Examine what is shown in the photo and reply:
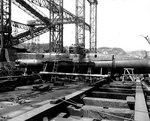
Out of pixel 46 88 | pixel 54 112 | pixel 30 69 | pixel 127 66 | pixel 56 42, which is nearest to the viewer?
pixel 54 112

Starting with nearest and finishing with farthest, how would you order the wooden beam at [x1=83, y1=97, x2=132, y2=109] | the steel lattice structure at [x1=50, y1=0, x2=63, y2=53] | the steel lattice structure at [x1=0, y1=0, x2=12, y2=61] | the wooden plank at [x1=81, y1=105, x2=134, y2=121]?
1. the wooden plank at [x1=81, y1=105, x2=134, y2=121]
2. the wooden beam at [x1=83, y1=97, x2=132, y2=109]
3. the steel lattice structure at [x1=0, y1=0, x2=12, y2=61]
4. the steel lattice structure at [x1=50, y1=0, x2=63, y2=53]

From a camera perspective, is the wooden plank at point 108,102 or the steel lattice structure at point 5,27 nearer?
the wooden plank at point 108,102

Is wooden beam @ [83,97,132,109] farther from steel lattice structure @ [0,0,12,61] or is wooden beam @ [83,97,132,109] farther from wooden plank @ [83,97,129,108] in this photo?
steel lattice structure @ [0,0,12,61]

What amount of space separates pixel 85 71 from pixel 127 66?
4189 millimetres

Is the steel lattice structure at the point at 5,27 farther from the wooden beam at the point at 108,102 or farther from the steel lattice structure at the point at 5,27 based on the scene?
the wooden beam at the point at 108,102

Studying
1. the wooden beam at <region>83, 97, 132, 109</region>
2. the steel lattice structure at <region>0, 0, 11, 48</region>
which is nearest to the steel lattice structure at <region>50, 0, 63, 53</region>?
the steel lattice structure at <region>0, 0, 11, 48</region>

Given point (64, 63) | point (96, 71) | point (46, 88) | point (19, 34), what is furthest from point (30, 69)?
point (19, 34)

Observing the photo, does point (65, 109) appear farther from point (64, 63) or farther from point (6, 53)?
point (6, 53)

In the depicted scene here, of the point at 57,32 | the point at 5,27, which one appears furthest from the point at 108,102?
the point at 57,32

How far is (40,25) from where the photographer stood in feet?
130

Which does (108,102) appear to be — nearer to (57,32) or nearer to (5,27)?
(5,27)

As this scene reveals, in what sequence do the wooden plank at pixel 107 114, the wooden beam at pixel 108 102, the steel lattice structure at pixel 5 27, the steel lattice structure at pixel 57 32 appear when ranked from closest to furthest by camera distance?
the wooden plank at pixel 107 114
the wooden beam at pixel 108 102
the steel lattice structure at pixel 5 27
the steel lattice structure at pixel 57 32

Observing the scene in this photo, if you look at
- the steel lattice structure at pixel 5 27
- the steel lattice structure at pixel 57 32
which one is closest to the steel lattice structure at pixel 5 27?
the steel lattice structure at pixel 5 27

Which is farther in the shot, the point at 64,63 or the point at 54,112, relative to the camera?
the point at 64,63
